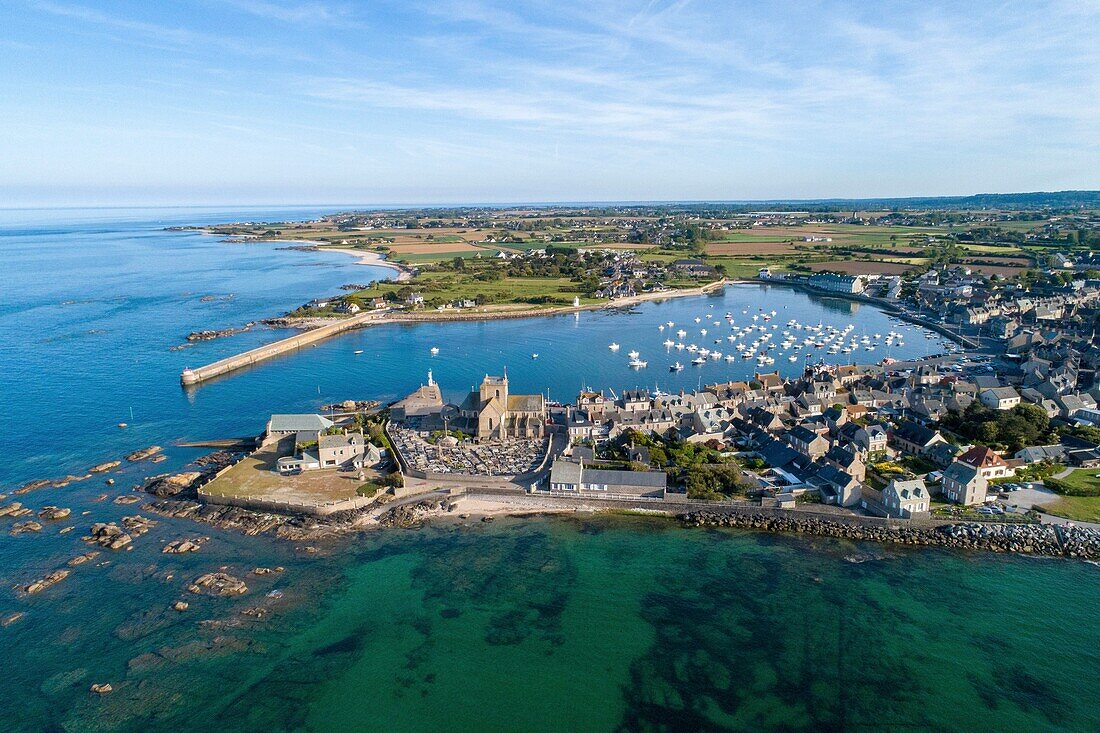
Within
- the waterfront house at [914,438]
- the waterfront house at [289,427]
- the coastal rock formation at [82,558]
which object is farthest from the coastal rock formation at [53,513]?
the waterfront house at [914,438]

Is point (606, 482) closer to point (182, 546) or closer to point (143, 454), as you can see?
point (182, 546)

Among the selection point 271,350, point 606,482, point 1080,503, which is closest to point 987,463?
point 1080,503

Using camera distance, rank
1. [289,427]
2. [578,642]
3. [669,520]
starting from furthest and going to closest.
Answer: [289,427] < [669,520] < [578,642]

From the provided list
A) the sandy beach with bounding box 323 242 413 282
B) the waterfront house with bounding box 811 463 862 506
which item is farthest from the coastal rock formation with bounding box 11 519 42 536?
the sandy beach with bounding box 323 242 413 282

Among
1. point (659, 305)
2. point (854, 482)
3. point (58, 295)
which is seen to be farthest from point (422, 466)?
point (58, 295)

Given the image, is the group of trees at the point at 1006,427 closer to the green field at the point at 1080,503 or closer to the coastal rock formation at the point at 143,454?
the green field at the point at 1080,503

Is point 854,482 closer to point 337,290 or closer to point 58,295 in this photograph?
point 337,290
